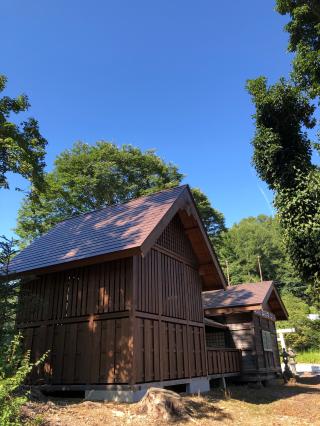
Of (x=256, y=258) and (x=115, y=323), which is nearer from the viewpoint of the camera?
(x=115, y=323)

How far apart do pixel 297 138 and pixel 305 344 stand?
3041cm

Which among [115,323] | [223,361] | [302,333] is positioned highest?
[302,333]

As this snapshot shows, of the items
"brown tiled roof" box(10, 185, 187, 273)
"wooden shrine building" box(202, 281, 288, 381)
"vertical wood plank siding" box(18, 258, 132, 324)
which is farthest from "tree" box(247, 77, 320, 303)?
"vertical wood plank siding" box(18, 258, 132, 324)

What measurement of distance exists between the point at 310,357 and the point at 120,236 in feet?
104

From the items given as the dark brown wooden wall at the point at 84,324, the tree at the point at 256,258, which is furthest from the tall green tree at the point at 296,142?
the tree at the point at 256,258

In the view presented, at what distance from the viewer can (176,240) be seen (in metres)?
14.5

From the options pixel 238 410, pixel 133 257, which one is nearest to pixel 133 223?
pixel 133 257

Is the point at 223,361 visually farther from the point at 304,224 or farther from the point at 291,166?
the point at 291,166

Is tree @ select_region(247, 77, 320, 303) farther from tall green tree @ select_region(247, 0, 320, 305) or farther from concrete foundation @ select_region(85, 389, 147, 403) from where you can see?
concrete foundation @ select_region(85, 389, 147, 403)

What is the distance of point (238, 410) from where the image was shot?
1081 cm

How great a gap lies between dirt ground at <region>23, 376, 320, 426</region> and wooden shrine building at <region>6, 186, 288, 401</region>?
3.19 ft

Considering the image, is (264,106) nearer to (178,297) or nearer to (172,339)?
(178,297)

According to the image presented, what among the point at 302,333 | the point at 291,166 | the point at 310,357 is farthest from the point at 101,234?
the point at 302,333

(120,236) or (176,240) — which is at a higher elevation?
(176,240)
